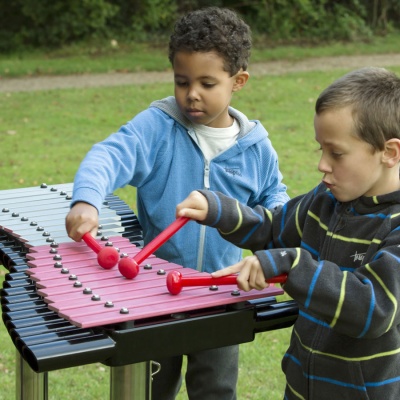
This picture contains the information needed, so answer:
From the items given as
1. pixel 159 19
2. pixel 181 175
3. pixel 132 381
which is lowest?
pixel 159 19

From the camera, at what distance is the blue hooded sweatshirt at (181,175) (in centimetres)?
338

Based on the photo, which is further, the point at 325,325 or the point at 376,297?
the point at 325,325

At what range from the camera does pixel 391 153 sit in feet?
8.41

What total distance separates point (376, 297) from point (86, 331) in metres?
0.76

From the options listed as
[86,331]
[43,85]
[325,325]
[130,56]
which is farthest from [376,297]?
[130,56]

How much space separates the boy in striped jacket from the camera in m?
2.40

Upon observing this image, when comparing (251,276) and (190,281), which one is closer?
(251,276)

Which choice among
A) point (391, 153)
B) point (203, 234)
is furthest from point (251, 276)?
point (203, 234)

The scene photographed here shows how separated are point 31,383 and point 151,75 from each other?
10.2 meters

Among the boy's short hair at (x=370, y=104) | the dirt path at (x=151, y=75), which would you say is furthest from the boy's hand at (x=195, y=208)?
the dirt path at (x=151, y=75)

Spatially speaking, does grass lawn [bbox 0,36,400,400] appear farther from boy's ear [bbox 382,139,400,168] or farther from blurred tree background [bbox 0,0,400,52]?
blurred tree background [bbox 0,0,400,52]

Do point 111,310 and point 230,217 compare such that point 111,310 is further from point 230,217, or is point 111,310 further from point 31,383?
point 31,383

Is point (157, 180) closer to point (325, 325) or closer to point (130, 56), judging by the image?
point (325, 325)

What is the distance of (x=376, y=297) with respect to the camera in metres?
2.40
